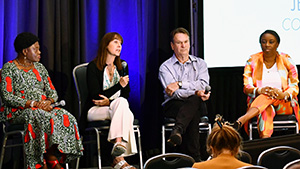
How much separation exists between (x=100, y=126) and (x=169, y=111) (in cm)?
73

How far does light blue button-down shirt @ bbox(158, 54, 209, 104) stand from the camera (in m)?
5.08

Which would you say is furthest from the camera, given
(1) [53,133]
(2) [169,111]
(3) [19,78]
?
(2) [169,111]

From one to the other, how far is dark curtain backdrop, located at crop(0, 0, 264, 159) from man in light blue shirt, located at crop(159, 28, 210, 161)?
2.04ft

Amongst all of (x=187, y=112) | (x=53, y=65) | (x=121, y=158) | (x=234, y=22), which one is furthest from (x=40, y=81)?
(x=234, y=22)

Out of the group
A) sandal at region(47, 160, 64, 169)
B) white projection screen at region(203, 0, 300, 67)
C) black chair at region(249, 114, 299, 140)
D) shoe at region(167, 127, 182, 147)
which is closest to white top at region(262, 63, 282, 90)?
black chair at region(249, 114, 299, 140)

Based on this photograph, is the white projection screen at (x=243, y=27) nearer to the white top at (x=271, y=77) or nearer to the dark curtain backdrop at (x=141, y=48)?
the dark curtain backdrop at (x=141, y=48)

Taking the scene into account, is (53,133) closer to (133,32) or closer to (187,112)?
(187,112)

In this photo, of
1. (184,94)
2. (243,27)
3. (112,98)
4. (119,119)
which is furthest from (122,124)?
(243,27)

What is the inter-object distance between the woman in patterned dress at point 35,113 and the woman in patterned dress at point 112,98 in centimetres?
33

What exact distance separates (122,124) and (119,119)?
0.20 feet

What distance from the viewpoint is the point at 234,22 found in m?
5.80

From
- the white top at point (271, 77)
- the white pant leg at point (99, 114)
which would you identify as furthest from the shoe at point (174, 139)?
the white top at point (271, 77)

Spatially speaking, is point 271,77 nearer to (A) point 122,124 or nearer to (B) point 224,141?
(A) point 122,124

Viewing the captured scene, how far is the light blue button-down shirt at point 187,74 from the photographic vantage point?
5082 millimetres
